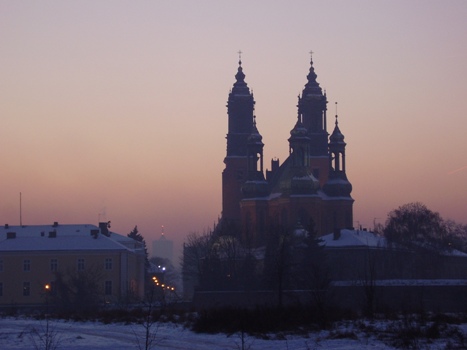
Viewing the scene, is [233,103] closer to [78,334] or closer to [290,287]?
[290,287]

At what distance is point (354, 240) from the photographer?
8938 centimetres

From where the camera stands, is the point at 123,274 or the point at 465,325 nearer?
the point at 465,325

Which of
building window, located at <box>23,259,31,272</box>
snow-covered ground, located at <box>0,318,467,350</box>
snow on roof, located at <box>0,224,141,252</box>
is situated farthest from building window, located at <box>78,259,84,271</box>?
snow-covered ground, located at <box>0,318,467,350</box>

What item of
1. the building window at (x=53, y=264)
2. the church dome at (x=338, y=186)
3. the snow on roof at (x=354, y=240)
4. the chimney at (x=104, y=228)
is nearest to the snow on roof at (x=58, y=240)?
the chimney at (x=104, y=228)

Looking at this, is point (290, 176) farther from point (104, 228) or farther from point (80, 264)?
point (80, 264)

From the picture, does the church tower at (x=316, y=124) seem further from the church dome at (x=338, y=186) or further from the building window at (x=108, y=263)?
the building window at (x=108, y=263)

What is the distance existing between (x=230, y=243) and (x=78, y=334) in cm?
5213

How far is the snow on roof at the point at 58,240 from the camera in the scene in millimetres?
86000

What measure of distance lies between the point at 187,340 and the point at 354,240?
187ft

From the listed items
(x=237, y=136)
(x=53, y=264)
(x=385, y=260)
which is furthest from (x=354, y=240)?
(x=237, y=136)

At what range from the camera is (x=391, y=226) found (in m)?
88.7

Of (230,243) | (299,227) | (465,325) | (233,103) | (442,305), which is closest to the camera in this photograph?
(465,325)

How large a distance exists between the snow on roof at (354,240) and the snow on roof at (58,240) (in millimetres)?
17701

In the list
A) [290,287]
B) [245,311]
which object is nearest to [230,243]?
[290,287]
